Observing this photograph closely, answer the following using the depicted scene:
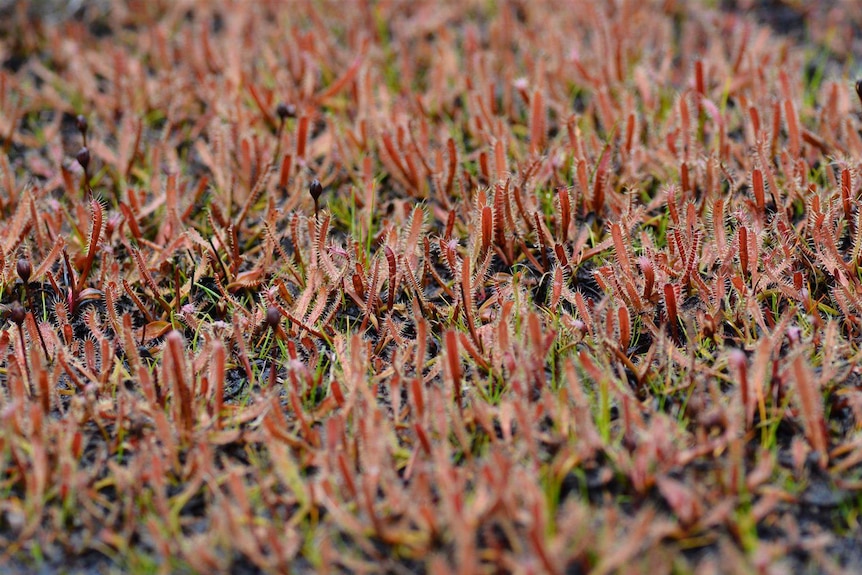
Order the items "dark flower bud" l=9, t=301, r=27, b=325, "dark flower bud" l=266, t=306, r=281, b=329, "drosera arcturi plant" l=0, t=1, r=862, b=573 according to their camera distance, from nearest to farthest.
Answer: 1. "drosera arcturi plant" l=0, t=1, r=862, b=573
2. "dark flower bud" l=9, t=301, r=27, b=325
3. "dark flower bud" l=266, t=306, r=281, b=329

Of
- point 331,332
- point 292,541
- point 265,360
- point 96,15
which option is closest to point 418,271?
point 331,332

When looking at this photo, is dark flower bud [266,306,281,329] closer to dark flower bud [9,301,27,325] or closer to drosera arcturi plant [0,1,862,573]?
drosera arcturi plant [0,1,862,573]

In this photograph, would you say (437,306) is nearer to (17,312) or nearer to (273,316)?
(273,316)

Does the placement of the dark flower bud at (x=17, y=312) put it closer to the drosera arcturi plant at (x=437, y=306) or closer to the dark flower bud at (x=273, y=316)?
the drosera arcturi plant at (x=437, y=306)

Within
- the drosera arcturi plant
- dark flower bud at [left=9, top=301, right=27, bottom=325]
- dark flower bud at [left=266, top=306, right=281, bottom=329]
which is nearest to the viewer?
the drosera arcturi plant

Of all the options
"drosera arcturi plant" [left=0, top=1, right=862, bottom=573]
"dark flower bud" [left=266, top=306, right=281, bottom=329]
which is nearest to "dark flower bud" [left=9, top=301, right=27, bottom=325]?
"drosera arcturi plant" [left=0, top=1, right=862, bottom=573]

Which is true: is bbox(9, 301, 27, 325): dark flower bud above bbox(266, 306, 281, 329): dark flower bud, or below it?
above

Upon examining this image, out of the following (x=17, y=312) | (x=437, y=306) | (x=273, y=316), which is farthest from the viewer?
(x=437, y=306)

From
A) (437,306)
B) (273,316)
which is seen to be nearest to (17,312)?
(273,316)

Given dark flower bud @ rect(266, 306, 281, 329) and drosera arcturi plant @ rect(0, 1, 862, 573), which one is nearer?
drosera arcturi plant @ rect(0, 1, 862, 573)
